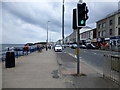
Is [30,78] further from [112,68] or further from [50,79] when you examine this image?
[112,68]

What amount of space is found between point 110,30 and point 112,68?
45.8 metres

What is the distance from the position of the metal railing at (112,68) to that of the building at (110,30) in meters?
31.0

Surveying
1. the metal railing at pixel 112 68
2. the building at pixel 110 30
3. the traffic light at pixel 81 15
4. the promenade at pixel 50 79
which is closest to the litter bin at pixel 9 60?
the promenade at pixel 50 79

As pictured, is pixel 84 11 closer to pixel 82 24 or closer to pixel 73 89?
pixel 82 24

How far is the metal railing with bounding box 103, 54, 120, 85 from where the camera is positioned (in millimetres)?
6000

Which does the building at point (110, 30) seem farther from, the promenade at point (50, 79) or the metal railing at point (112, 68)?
the metal railing at point (112, 68)

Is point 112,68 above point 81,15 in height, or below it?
below

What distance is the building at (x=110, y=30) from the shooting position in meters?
43.4

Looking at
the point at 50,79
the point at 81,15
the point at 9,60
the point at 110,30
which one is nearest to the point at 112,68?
the point at 50,79

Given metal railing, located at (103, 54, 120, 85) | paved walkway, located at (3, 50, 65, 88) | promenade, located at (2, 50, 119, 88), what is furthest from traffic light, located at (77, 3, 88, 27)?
paved walkway, located at (3, 50, 65, 88)

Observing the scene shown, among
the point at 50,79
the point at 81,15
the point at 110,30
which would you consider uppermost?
the point at 110,30

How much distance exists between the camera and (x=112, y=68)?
6.40 meters

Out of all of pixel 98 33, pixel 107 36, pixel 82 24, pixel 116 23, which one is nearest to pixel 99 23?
pixel 98 33

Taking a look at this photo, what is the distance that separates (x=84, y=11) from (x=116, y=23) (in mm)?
41663
